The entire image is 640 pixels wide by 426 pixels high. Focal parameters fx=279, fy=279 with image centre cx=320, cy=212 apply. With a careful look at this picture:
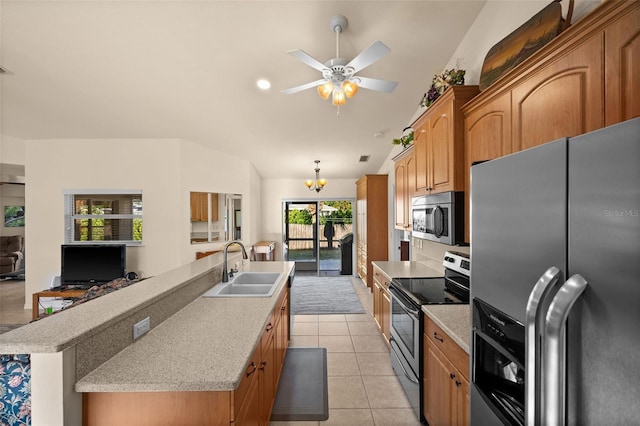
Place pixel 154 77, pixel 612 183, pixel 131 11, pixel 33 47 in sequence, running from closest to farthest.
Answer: pixel 612 183
pixel 131 11
pixel 33 47
pixel 154 77

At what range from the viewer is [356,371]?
2.66 m

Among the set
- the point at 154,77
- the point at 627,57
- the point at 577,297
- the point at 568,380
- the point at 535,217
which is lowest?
the point at 568,380

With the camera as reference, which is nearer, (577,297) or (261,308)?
(577,297)

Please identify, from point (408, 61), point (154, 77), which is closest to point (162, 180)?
point (154, 77)

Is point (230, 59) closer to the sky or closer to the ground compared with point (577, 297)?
closer to the sky

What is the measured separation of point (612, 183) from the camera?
56cm

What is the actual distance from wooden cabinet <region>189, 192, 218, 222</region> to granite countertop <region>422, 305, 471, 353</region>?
13.7 ft

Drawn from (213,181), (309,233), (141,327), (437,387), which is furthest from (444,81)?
(309,233)

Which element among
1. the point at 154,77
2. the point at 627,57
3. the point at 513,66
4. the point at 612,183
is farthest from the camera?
the point at 154,77

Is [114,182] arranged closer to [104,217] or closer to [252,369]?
[104,217]

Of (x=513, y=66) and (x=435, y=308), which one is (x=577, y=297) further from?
(x=513, y=66)

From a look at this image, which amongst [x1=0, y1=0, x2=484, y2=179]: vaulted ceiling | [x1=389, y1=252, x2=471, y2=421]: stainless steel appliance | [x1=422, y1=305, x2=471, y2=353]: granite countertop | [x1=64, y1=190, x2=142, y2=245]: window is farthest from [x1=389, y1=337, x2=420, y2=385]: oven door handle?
[x1=64, y1=190, x2=142, y2=245]: window

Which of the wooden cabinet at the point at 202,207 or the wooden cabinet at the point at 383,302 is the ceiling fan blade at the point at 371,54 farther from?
the wooden cabinet at the point at 202,207

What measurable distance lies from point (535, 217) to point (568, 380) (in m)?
0.39
